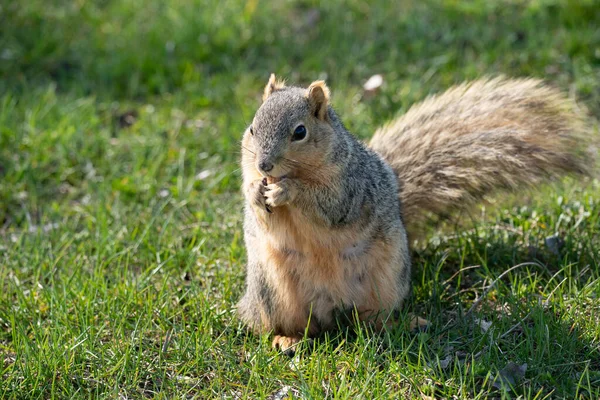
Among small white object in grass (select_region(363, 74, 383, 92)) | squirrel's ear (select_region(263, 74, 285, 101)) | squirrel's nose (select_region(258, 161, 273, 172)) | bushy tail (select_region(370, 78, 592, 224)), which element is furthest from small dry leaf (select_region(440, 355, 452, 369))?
small white object in grass (select_region(363, 74, 383, 92))

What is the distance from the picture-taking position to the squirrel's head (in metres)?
2.49

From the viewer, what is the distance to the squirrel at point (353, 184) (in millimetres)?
2604

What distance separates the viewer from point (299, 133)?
2.55 m

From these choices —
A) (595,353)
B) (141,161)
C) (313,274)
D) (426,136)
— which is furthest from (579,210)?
(141,161)

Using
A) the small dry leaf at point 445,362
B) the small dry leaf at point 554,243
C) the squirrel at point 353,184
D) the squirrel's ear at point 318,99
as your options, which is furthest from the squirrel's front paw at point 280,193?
the small dry leaf at point 554,243

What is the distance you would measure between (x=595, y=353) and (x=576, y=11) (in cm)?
265

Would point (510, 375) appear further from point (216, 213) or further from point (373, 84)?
point (373, 84)

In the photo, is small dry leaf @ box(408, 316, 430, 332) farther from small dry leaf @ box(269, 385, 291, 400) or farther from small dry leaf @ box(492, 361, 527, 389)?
small dry leaf @ box(269, 385, 291, 400)

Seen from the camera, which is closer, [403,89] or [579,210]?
[579,210]

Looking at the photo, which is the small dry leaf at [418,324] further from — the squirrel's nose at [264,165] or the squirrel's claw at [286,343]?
the squirrel's nose at [264,165]

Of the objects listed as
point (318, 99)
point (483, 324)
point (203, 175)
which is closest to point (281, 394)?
point (483, 324)

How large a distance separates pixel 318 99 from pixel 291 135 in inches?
7.3

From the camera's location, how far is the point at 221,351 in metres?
2.69

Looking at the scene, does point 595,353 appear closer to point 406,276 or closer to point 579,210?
point 406,276
